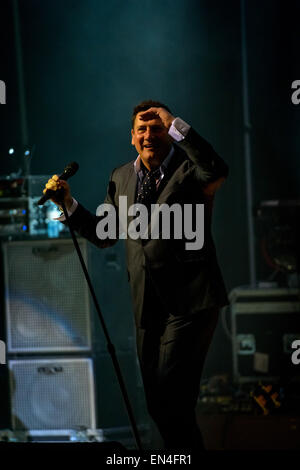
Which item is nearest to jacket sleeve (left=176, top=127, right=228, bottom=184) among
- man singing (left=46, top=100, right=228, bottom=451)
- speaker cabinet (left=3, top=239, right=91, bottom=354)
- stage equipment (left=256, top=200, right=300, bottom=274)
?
man singing (left=46, top=100, right=228, bottom=451)

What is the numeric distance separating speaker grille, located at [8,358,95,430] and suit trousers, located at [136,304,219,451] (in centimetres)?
109

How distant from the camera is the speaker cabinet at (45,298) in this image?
3.43 meters

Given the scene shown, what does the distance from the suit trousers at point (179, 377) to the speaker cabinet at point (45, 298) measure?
110cm

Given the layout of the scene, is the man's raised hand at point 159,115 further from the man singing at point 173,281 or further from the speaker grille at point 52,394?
the speaker grille at point 52,394

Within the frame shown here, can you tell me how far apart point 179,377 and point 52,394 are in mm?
1373

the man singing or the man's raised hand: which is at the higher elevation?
the man's raised hand

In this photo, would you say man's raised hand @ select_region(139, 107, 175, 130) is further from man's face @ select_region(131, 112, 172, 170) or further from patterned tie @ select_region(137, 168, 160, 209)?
patterned tie @ select_region(137, 168, 160, 209)

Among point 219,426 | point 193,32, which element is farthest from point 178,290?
point 193,32

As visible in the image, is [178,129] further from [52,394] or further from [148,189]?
[52,394]

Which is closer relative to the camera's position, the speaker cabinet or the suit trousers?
the suit trousers

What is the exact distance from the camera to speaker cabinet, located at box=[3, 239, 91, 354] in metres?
3.43

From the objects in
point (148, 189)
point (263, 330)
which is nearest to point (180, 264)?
point (148, 189)

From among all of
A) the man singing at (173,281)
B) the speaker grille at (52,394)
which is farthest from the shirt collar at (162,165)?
the speaker grille at (52,394)
